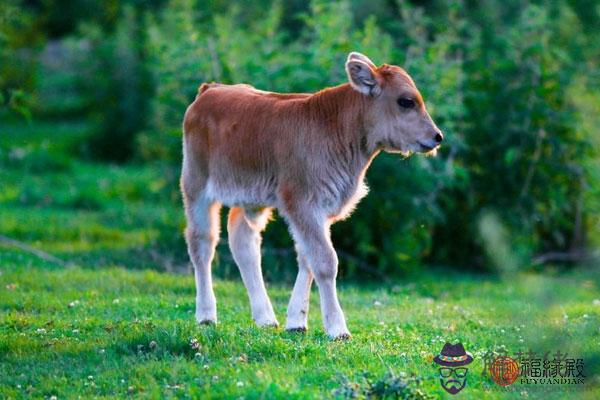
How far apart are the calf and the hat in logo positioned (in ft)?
3.25

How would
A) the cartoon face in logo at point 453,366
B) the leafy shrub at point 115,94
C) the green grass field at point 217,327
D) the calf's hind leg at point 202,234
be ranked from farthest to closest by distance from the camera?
1. the leafy shrub at point 115,94
2. the calf's hind leg at point 202,234
3. the cartoon face in logo at point 453,366
4. the green grass field at point 217,327

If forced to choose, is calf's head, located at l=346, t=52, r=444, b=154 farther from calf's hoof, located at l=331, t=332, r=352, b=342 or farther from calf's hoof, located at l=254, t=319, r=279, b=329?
calf's hoof, located at l=254, t=319, r=279, b=329

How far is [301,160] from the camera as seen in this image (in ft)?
29.5

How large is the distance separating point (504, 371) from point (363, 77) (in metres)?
2.91

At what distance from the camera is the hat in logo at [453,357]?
778 cm

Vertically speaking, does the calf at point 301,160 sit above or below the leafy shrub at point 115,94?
below

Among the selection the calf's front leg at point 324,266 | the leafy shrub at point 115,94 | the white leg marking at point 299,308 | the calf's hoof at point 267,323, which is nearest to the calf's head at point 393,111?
the calf's front leg at point 324,266

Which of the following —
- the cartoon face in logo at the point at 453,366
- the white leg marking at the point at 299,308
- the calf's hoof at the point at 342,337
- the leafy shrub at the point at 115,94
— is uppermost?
the leafy shrub at the point at 115,94

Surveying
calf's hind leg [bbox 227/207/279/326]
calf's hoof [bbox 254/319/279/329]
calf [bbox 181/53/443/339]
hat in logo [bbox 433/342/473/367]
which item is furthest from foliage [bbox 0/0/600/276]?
hat in logo [bbox 433/342/473/367]

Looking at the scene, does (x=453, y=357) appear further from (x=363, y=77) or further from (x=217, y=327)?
(x=363, y=77)

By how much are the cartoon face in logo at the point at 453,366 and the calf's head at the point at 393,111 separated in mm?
1826

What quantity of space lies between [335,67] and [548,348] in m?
9.75

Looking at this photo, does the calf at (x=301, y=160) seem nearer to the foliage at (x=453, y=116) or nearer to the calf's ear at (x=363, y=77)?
the calf's ear at (x=363, y=77)

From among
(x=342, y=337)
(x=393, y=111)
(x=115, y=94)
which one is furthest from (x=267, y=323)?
(x=115, y=94)
